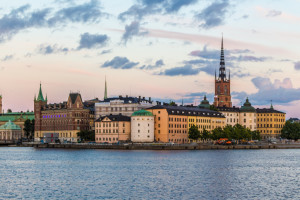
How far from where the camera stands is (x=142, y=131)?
463 ft

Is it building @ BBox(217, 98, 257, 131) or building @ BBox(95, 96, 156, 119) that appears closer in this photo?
building @ BBox(95, 96, 156, 119)

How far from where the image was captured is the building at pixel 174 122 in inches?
5694

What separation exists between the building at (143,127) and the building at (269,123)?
64035 mm

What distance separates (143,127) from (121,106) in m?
21.0

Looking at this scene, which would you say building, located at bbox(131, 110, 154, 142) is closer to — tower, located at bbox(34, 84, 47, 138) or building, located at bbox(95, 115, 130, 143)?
building, located at bbox(95, 115, 130, 143)

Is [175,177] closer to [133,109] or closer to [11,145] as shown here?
[133,109]

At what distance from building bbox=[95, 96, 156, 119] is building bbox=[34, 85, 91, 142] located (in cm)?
624

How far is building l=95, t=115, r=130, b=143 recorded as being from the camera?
477 ft

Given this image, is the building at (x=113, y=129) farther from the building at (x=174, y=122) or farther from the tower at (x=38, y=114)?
the tower at (x=38, y=114)

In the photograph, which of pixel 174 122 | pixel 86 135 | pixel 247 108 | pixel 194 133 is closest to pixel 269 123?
pixel 247 108

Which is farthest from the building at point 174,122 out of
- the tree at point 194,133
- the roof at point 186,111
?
the tree at point 194,133

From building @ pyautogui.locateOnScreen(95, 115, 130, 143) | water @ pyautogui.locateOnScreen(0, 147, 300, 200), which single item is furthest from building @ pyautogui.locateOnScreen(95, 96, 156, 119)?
water @ pyautogui.locateOnScreen(0, 147, 300, 200)

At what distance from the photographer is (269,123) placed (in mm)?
195500

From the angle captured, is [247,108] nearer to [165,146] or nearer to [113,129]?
[113,129]
